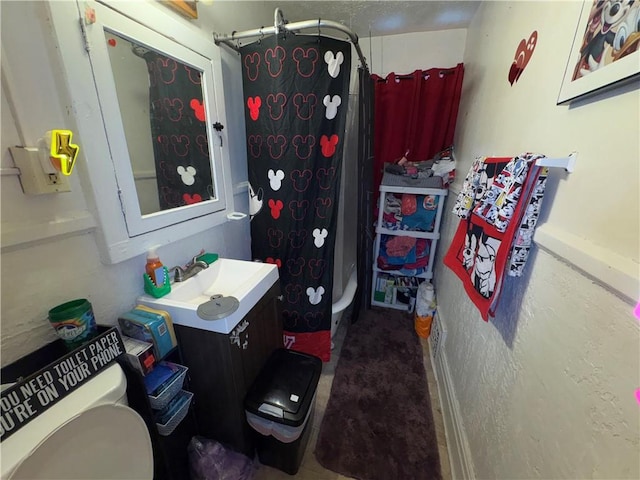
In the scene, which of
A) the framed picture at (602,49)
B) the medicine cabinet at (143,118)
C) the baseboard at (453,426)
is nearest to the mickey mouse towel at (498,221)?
the framed picture at (602,49)

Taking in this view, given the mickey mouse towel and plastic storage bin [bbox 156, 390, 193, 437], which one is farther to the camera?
plastic storage bin [bbox 156, 390, 193, 437]

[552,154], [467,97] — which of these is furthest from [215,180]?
[467,97]

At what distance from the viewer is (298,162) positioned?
132 centimetres

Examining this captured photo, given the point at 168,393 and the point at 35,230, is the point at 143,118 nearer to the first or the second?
the point at 35,230

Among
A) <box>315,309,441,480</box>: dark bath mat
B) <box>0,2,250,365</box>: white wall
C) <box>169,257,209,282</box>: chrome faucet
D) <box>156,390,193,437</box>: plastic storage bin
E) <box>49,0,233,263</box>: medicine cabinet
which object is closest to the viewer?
<box>0,2,250,365</box>: white wall

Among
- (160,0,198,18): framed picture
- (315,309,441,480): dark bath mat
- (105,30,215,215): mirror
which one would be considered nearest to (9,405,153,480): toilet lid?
(105,30,215,215): mirror

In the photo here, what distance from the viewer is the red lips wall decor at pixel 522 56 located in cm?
91

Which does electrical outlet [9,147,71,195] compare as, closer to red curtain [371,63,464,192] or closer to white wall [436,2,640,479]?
white wall [436,2,640,479]

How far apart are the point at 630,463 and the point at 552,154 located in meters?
0.72

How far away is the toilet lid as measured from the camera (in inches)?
21.1

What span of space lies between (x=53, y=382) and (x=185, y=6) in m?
1.34

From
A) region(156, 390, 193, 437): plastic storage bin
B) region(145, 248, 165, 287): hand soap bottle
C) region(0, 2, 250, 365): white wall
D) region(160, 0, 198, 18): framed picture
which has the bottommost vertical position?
region(156, 390, 193, 437): plastic storage bin

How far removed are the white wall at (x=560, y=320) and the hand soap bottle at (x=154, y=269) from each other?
124 cm

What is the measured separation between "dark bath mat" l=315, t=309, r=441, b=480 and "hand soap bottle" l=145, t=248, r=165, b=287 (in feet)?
3.63
